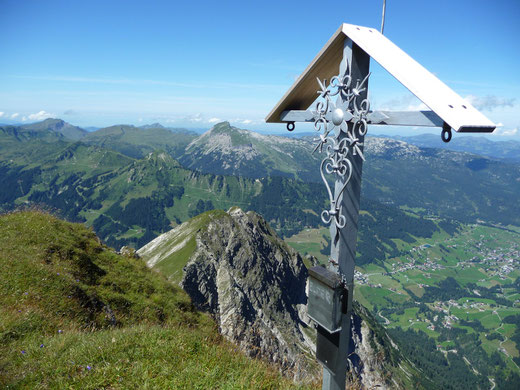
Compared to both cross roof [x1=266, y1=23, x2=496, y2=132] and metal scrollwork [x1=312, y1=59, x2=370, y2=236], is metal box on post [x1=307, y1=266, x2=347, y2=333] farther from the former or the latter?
cross roof [x1=266, y1=23, x2=496, y2=132]

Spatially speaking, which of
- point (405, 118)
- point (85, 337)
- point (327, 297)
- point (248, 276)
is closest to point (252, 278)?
point (248, 276)

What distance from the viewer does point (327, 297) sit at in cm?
506

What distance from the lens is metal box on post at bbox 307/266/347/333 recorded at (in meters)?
4.95

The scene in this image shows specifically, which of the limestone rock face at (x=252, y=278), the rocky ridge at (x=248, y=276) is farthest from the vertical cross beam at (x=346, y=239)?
the rocky ridge at (x=248, y=276)

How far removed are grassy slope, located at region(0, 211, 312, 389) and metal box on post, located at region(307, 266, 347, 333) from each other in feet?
6.68

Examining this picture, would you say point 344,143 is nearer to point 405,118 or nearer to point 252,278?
point 405,118

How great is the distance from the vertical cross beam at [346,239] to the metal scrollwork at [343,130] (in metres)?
0.06

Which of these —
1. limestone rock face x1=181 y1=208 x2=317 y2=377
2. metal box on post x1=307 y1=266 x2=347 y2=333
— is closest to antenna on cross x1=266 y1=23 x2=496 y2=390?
metal box on post x1=307 y1=266 x2=347 y2=333

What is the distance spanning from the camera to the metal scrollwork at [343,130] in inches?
→ 193

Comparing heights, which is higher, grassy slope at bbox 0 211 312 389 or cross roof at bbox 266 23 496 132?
cross roof at bbox 266 23 496 132

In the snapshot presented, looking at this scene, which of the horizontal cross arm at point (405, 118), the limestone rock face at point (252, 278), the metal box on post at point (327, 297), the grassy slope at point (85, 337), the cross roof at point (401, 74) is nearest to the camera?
the cross roof at point (401, 74)

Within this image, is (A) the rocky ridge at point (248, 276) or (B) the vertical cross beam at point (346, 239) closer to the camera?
(B) the vertical cross beam at point (346, 239)

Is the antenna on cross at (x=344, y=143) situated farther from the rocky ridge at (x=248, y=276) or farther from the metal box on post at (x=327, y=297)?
the rocky ridge at (x=248, y=276)

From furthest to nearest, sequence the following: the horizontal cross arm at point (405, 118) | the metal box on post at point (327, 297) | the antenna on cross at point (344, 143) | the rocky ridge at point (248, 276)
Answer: the rocky ridge at point (248, 276), the metal box on post at point (327, 297), the antenna on cross at point (344, 143), the horizontal cross arm at point (405, 118)
